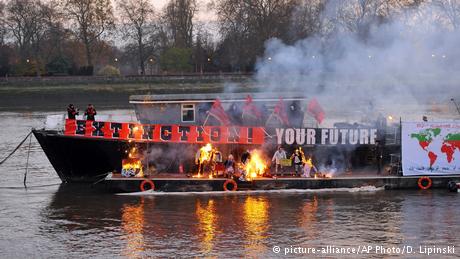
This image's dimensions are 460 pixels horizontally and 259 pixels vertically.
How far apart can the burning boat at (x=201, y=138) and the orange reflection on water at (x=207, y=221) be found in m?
2.54

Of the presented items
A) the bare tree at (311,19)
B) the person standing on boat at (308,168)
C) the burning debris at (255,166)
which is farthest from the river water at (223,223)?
the bare tree at (311,19)

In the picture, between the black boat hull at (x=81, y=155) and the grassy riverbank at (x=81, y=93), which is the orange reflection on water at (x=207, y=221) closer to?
the black boat hull at (x=81, y=155)

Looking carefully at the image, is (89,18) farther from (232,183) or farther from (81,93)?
(232,183)

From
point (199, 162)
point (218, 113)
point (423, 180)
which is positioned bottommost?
point (423, 180)

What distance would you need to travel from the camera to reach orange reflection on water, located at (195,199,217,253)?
24.1 m

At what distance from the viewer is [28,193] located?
106 ft

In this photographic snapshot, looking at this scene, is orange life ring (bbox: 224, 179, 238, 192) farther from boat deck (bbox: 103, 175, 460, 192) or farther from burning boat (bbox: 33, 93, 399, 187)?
burning boat (bbox: 33, 93, 399, 187)

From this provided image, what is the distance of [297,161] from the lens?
31.3 m

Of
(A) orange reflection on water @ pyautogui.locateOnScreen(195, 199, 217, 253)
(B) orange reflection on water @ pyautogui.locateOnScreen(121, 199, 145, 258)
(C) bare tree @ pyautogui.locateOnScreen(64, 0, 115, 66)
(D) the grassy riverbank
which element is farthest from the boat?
→ (C) bare tree @ pyautogui.locateOnScreen(64, 0, 115, 66)

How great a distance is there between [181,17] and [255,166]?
102 m

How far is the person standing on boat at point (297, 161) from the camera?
31375mm

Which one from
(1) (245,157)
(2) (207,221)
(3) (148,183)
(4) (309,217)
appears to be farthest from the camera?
(1) (245,157)

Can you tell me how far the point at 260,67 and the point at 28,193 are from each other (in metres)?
14.2

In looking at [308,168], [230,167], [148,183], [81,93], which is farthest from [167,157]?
[81,93]
